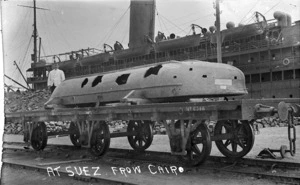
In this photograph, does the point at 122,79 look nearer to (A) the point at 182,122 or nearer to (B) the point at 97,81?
(B) the point at 97,81

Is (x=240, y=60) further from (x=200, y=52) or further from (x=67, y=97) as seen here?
(x=67, y=97)

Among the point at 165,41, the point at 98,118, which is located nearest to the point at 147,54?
the point at 165,41

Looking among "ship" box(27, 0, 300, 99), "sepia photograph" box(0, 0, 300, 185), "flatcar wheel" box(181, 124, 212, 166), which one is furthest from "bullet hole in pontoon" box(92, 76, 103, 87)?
"ship" box(27, 0, 300, 99)

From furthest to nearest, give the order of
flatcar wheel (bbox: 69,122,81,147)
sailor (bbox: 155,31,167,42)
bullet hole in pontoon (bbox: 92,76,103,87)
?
sailor (bbox: 155,31,167,42), flatcar wheel (bbox: 69,122,81,147), bullet hole in pontoon (bbox: 92,76,103,87)

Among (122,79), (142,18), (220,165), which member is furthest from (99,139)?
(142,18)

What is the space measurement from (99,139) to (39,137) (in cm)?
286

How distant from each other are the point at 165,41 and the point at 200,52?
454 centimetres

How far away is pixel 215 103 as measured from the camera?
6.03m

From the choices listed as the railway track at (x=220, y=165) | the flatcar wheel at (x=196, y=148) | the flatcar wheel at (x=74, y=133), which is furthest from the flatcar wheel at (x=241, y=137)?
the flatcar wheel at (x=74, y=133)

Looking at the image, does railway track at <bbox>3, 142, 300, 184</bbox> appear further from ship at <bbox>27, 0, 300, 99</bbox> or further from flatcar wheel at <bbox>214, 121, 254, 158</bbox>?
ship at <bbox>27, 0, 300, 99</bbox>

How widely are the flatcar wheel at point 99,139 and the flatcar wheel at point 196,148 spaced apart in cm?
237

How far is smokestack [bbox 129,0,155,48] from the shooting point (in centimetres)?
3002

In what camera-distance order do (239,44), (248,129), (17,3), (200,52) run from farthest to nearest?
(200,52) → (239,44) → (248,129) → (17,3)

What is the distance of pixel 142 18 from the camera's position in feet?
101
